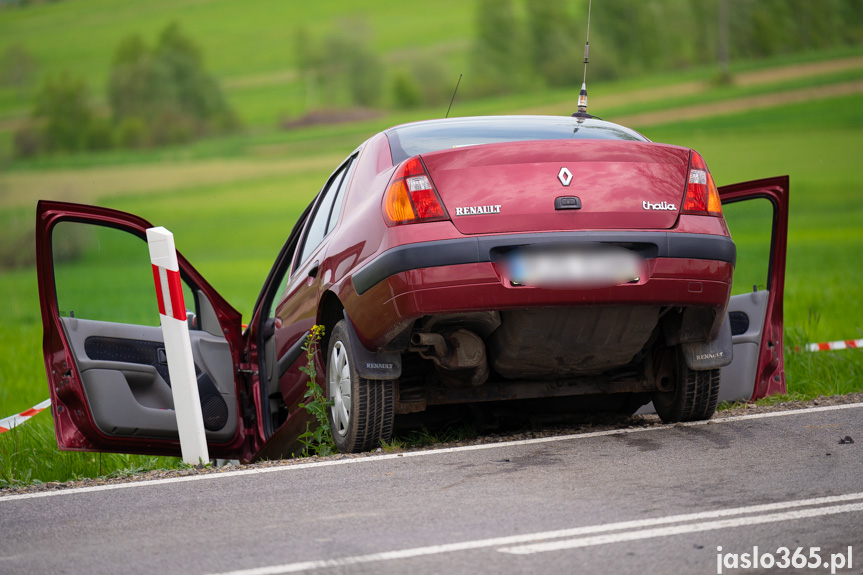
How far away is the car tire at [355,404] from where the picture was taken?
507 cm

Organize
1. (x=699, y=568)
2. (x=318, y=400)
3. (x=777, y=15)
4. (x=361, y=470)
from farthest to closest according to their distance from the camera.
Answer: (x=777, y=15), (x=318, y=400), (x=361, y=470), (x=699, y=568)

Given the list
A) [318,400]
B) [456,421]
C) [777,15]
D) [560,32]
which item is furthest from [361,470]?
[560,32]

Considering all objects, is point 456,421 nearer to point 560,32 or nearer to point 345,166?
point 345,166

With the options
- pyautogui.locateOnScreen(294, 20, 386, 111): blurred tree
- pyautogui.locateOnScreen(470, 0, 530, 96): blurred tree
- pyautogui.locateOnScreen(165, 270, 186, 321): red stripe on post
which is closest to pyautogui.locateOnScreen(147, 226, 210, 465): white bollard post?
pyautogui.locateOnScreen(165, 270, 186, 321): red stripe on post

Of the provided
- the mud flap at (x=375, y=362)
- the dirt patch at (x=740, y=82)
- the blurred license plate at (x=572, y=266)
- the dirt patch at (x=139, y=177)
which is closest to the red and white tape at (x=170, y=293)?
the mud flap at (x=375, y=362)

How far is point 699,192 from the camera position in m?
4.99

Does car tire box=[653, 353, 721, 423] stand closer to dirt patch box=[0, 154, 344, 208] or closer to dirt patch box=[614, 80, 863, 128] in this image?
dirt patch box=[614, 80, 863, 128]

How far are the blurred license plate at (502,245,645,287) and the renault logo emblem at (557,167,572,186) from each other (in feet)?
0.98

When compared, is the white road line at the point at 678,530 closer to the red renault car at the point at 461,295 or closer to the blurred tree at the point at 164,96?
the red renault car at the point at 461,295

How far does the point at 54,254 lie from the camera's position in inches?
230

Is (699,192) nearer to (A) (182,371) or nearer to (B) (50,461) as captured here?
(A) (182,371)

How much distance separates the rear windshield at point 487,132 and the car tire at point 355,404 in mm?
933

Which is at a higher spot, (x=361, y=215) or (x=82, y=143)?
(x=361, y=215)

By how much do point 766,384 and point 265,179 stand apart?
5548 cm
